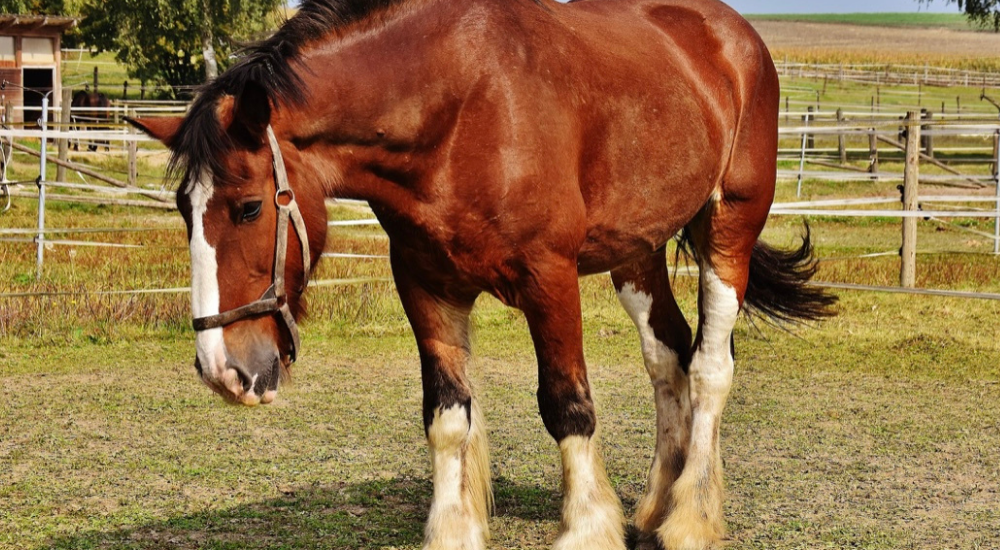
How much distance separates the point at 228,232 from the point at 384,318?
5.87 m

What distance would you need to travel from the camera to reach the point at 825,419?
5.96 meters

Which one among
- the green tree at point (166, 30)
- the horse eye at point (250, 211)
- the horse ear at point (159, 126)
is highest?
the green tree at point (166, 30)

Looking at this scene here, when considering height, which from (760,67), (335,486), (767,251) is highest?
(760,67)

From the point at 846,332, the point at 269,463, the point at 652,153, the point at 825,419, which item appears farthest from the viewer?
the point at 846,332

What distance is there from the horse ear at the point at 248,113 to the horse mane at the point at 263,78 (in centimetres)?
1

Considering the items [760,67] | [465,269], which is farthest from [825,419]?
[465,269]

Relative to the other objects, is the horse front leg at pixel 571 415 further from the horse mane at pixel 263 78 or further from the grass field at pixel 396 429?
the horse mane at pixel 263 78

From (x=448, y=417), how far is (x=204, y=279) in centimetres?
122

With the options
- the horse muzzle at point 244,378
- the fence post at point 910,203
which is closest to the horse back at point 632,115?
the horse muzzle at point 244,378

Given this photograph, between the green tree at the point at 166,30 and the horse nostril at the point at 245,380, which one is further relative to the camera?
the green tree at the point at 166,30

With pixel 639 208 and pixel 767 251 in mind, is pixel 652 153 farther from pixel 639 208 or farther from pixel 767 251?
pixel 767 251

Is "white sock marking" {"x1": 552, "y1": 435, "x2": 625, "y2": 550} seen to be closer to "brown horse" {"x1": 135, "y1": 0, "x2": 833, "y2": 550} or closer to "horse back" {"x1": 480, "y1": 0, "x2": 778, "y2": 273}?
"brown horse" {"x1": 135, "y1": 0, "x2": 833, "y2": 550}

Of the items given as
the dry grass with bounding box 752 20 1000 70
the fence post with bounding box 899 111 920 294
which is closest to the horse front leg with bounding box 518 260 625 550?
the fence post with bounding box 899 111 920 294

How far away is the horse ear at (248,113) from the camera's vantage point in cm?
287
